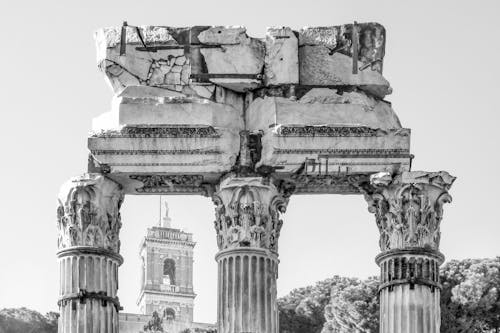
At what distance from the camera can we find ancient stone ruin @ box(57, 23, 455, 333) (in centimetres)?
3294

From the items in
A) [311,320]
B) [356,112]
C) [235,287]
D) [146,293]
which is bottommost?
[235,287]

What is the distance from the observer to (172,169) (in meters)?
33.1

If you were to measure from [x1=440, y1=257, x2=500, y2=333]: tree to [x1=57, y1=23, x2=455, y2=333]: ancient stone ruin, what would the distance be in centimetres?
3863

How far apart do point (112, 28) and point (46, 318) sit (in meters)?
64.4

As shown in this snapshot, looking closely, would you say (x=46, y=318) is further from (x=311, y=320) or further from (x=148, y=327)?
(x=148, y=327)

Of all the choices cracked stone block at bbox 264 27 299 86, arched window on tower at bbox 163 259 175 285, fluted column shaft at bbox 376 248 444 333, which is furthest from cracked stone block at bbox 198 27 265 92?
arched window on tower at bbox 163 259 175 285

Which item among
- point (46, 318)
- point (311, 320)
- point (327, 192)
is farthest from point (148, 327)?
point (327, 192)

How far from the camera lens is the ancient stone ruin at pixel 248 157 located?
32938 millimetres

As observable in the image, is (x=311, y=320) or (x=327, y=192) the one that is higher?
(x=311, y=320)

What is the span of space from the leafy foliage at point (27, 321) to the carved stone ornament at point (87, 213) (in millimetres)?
61935

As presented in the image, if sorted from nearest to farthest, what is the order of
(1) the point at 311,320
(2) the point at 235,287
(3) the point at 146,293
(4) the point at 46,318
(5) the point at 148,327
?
(2) the point at 235,287 → (1) the point at 311,320 → (4) the point at 46,318 → (5) the point at 148,327 → (3) the point at 146,293

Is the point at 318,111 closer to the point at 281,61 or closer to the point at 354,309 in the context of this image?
the point at 281,61

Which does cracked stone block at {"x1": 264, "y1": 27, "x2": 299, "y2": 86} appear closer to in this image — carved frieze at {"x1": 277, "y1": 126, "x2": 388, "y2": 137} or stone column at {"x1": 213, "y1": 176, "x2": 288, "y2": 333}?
carved frieze at {"x1": 277, "y1": 126, "x2": 388, "y2": 137}

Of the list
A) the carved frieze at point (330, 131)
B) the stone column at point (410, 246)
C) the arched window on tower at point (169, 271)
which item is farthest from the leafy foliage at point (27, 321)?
the arched window on tower at point (169, 271)
